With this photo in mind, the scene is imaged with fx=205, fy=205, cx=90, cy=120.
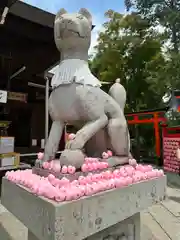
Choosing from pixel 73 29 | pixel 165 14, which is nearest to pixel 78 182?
pixel 73 29

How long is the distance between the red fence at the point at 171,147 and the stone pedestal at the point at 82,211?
14.5 feet

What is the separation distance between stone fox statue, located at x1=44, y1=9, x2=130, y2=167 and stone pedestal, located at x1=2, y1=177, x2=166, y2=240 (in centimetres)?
29

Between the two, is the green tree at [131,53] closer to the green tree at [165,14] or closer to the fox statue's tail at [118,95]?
the green tree at [165,14]

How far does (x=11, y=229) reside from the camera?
2398 millimetres

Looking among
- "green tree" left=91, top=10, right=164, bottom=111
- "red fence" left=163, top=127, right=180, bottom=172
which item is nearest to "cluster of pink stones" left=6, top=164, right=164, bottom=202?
"red fence" left=163, top=127, right=180, bottom=172

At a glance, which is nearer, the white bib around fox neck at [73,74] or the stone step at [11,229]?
the white bib around fox neck at [73,74]

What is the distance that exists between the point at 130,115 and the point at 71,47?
22.3 feet

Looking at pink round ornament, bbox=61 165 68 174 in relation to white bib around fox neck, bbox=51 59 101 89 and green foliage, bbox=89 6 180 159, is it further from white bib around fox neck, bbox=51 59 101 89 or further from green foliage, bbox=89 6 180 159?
green foliage, bbox=89 6 180 159

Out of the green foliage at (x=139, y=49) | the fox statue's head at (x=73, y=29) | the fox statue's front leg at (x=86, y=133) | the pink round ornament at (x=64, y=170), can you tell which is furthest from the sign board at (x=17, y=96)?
the green foliage at (x=139, y=49)

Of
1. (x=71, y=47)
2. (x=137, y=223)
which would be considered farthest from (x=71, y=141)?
(x=137, y=223)

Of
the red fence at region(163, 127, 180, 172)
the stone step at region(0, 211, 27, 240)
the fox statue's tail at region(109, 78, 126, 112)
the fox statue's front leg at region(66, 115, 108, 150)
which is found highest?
the fox statue's tail at region(109, 78, 126, 112)

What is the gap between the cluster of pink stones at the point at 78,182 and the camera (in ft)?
3.53

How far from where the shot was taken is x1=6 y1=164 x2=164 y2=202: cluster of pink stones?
1075mm

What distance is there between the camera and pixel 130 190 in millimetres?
1423
